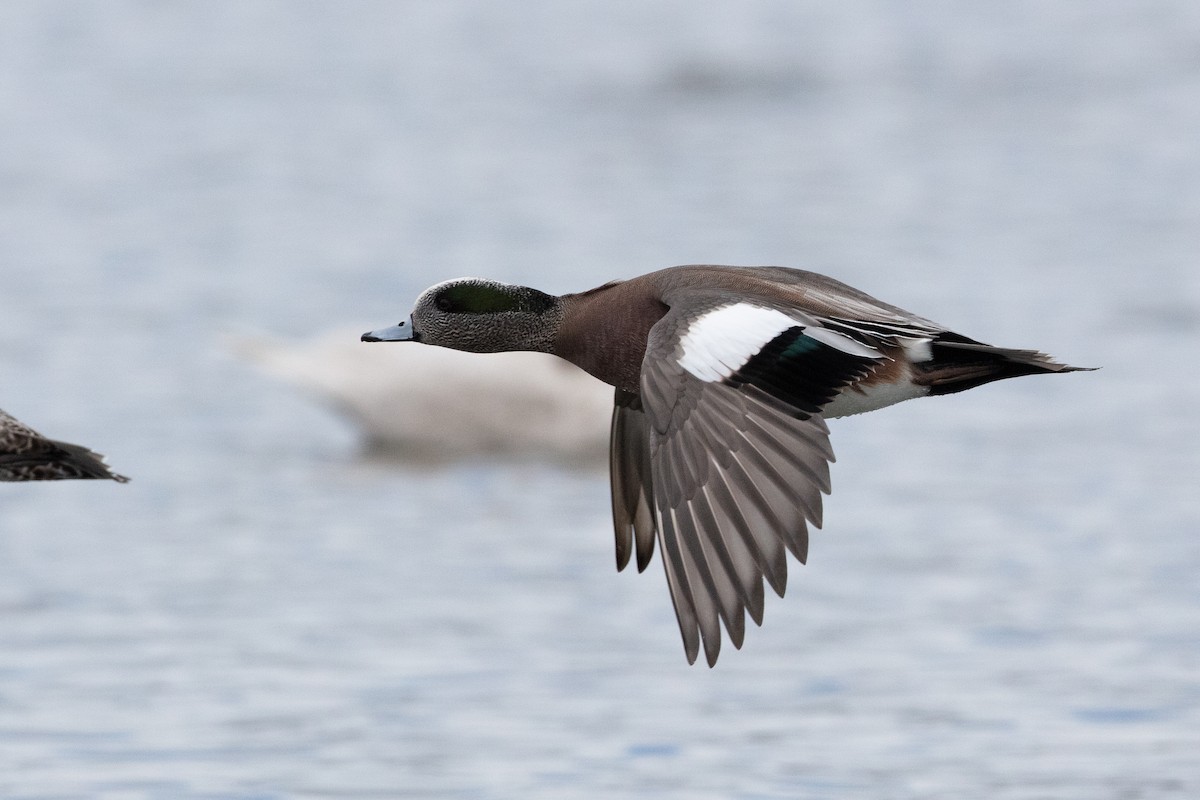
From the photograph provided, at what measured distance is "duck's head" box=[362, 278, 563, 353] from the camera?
18.4 feet

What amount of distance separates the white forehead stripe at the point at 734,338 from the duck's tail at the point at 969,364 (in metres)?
0.28

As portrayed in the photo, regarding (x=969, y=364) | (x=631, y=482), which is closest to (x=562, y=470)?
(x=631, y=482)

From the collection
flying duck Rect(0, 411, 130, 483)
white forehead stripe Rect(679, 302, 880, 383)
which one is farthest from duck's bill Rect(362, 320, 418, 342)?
white forehead stripe Rect(679, 302, 880, 383)

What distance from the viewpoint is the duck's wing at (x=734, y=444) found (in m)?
4.32

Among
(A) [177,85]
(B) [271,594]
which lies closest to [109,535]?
(B) [271,594]

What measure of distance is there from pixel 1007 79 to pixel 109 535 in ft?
41.0

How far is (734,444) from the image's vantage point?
4.57m

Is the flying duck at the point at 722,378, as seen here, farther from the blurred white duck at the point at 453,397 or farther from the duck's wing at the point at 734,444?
the blurred white duck at the point at 453,397

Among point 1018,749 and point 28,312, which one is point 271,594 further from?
point 28,312

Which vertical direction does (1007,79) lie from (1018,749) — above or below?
above

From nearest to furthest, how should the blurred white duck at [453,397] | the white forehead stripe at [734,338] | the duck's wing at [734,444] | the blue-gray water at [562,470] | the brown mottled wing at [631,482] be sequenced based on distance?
1. the duck's wing at [734,444]
2. the white forehead stripe at [734,338]
3. the blue-gray water at [562,470]
4. the brown mottled wing at [631,482]
5. the blurred white duck at [453,397]

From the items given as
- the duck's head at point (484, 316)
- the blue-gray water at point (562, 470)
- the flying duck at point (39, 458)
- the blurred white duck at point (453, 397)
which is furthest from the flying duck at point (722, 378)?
the blurred white duck at point (453, 397)

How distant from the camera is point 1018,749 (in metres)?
5.50

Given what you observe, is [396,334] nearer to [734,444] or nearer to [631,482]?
[631,482]
